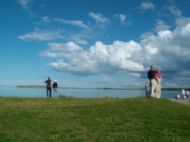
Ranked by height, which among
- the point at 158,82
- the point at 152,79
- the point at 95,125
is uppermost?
the point at 152,79

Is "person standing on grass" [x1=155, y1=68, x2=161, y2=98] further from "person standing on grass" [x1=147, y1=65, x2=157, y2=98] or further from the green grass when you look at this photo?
the green grass

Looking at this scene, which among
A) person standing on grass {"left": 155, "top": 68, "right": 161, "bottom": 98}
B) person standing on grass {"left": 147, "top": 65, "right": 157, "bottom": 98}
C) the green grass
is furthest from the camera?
person standing on grass {"left": 155, "top": 68, "right": 161, "bottom": 98}

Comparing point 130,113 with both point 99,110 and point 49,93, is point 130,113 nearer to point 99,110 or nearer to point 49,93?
point 99,110

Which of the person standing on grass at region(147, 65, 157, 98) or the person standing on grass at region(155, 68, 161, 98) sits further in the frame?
the person standing on grass at region(155, 68, 161, 98)

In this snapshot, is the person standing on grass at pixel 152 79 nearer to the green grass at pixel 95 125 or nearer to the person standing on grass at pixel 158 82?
the person standing on grass at pixel 158 82

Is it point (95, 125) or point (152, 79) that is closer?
point (95, 125)

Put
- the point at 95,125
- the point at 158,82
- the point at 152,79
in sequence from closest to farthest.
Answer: the point at 95,125
the point at 152,79
the point at 158,82

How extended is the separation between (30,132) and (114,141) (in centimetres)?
312

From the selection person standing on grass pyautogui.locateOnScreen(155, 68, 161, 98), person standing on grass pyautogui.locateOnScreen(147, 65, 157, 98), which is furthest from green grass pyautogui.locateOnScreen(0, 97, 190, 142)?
person standing on grass pyautogui.locateOnScreen(155, 68, 161, 98)

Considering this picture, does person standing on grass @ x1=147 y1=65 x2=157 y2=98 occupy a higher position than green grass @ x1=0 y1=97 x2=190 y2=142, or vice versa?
person standing on grass @ x1=147 y1=65 x2=157 y2=98

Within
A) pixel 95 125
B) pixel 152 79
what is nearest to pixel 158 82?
pixel 152 79

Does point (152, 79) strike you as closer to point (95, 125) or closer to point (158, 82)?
point (158, 82)

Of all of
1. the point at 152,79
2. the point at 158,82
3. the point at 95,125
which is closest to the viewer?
the point at 95,125

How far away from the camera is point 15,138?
12.6 m
